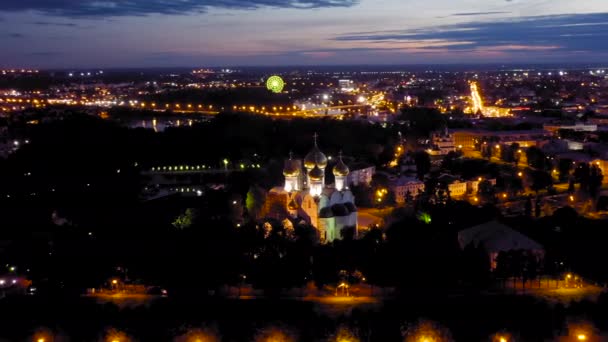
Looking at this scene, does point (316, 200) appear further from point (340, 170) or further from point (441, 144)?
point (441, 144)

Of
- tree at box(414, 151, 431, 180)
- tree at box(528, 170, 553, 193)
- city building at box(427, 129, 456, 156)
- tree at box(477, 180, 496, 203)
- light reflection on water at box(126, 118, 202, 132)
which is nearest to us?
tree at box(477, 180, 496, 203)

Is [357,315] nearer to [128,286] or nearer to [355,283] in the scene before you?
[355,283]

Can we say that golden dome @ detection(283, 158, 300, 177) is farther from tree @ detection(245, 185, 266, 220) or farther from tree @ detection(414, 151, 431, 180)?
tree @ detection(414, 151, 431, 180)

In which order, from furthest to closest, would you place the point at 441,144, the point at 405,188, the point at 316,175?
the point at 441,144
the point at 405,188
the point at 316,175

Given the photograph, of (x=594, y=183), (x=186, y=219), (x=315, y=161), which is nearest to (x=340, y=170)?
(x=315, y=161)

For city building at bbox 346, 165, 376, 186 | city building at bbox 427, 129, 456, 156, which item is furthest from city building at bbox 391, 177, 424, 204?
city building at bbox 427, 129, 456, 156

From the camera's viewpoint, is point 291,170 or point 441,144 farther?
point 441,144

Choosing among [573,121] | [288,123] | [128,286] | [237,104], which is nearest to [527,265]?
[128,286]

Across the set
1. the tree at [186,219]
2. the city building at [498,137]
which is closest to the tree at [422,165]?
the city building at [498,137]

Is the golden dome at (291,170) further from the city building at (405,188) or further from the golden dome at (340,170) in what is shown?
the city building at (405,188)
